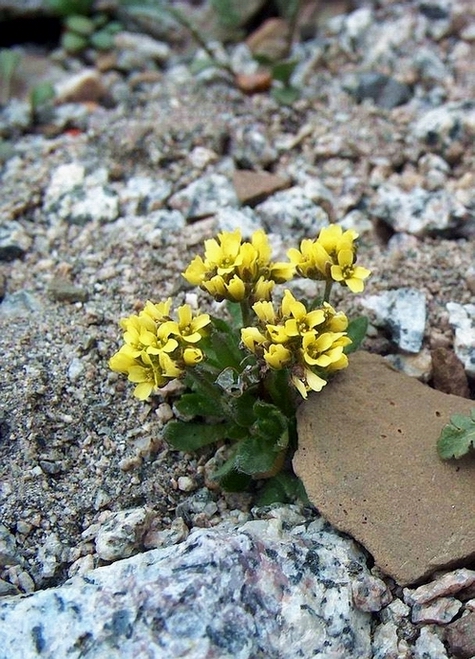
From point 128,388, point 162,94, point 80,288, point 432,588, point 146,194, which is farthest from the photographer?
point 162,94

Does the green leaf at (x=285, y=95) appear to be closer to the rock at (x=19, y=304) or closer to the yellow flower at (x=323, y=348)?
the rock at (x=19, y=304)

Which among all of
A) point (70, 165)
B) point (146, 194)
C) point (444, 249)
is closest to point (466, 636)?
point (444, 249)

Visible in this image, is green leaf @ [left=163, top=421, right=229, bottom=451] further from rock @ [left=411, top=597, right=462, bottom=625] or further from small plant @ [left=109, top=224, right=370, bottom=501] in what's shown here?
rock @ [left=411, top=597, right=462, bottom=625]

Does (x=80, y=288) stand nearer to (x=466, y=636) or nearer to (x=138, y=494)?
(x=138, y=494)

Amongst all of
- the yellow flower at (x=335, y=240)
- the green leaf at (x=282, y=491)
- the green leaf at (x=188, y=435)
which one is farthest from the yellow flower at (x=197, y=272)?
the green leaf at (x=282, y=491)

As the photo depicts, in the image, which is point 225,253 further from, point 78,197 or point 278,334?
point 78,197

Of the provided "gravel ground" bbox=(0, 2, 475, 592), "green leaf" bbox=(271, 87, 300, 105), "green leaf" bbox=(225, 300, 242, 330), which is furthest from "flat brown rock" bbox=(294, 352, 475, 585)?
"green leaf" bbox=(271, 87, 300, 105)
